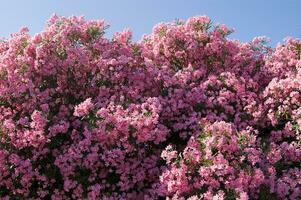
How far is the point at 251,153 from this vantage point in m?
12.0

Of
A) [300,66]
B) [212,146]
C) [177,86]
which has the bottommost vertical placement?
[212,146]

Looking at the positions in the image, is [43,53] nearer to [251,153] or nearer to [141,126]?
[141,126]

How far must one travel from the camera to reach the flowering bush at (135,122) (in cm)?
1209

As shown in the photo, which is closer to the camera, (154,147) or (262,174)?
(262,174)

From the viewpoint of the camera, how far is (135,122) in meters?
12.7

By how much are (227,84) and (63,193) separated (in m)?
5.54

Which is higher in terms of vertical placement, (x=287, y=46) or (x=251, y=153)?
(x=287, y=46)

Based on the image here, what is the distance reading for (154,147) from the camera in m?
13.8

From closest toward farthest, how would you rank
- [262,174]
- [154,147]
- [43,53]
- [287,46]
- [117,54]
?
1. [262,174]
2. [154,147]
3. [43,53]
4. [117,54]
5. [287,46]

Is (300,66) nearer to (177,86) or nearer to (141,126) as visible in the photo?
(177,86)

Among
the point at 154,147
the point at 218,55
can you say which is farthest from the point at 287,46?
the point at 154,147

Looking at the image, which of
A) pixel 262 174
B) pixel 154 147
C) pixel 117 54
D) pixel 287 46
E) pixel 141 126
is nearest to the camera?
pixel 262 174

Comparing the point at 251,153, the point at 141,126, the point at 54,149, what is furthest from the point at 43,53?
the point at 251,153

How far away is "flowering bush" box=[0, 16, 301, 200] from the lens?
12.1 metres
